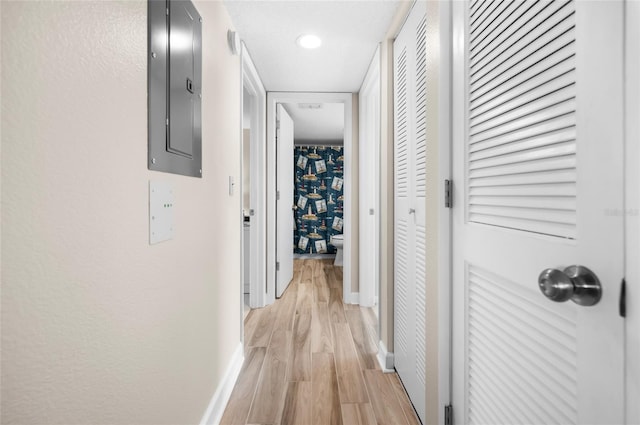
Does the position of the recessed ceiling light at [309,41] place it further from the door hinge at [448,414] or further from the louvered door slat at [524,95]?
the door hinge at [448,414]

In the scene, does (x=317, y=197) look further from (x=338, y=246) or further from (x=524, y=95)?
(x=524, y=95)

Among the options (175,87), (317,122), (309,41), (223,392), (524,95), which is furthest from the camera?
(317,122)

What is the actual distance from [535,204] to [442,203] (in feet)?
1.53

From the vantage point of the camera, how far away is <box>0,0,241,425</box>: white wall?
53cm

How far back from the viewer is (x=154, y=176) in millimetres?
985

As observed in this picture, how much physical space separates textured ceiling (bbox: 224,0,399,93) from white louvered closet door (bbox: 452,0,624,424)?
2.84 ft

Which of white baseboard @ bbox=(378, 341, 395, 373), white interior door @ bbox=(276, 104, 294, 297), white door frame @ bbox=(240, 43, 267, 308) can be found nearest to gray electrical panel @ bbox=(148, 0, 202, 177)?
white baseboard @ bbox=(378, 341, 395, 373)

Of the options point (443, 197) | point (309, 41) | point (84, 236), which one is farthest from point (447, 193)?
point (309, 41)

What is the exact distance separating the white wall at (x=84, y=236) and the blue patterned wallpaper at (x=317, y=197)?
184 inches

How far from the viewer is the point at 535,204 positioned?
0.74 m

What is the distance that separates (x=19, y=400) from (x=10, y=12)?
2.05ft

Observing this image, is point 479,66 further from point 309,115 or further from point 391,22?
point 309,115

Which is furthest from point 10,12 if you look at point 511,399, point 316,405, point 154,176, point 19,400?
point 316,405

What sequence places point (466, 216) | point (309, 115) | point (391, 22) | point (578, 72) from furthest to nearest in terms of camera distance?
point (309, 115) → point (391, 22) → point (466, 216) → point (578, 72)
